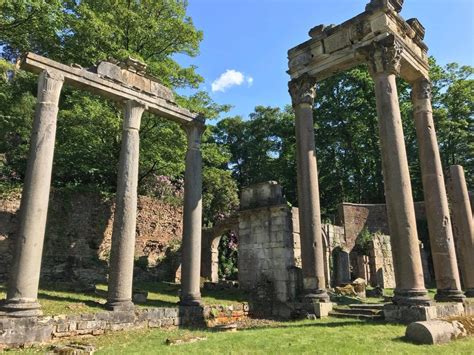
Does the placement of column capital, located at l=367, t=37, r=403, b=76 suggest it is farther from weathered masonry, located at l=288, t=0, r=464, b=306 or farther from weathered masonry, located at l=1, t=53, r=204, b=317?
weathered masonry, located at l=1, t=53, r=204, b=317

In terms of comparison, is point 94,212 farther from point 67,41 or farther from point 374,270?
point 374,270

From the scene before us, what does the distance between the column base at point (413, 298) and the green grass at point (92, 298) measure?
565cm

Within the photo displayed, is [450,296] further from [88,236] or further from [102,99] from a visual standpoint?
[102,99]

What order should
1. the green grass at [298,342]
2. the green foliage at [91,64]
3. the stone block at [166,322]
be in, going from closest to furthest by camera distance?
the green grass at [298,342], the stone block at [166,322], the green foliage at [91,64]

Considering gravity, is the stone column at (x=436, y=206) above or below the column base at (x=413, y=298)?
above

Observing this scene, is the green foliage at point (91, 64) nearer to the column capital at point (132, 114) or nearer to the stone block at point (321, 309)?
the column capital at point (132, 114)

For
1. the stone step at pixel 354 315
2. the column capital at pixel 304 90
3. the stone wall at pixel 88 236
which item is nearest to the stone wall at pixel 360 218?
the stone wall at pixel 88 236

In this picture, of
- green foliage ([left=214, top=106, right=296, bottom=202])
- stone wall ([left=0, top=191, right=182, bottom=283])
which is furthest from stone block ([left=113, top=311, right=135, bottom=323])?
green foliage ([left=214, top=106, right=296, bottom=202])

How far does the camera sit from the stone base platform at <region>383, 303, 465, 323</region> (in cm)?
930

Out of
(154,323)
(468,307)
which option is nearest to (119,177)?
(154,323)

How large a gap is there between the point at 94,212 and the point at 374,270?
650 inches

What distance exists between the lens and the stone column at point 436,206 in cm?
1188

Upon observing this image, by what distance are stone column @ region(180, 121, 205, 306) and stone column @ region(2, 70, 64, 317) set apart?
462 centimetres

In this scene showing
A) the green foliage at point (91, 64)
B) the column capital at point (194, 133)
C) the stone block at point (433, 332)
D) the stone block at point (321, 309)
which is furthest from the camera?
the green foliage at point (91, 64)
